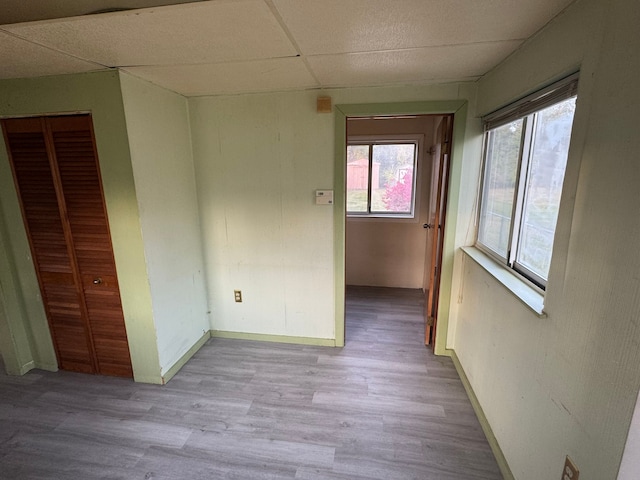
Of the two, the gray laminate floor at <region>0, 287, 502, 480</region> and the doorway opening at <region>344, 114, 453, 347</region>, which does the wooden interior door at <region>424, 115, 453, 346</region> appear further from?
the doorway opening at <region>344, 114, 453, 347</region>

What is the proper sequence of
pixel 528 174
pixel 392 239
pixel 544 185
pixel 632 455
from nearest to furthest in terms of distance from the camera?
pixel 632 455 < pixel 544 185 < pixel 528 174 < pixel 392 239

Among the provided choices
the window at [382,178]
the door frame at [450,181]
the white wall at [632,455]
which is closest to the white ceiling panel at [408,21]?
the door frame at [450,181]

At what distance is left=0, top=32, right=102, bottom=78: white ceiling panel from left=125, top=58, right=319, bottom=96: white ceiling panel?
10.5 inches

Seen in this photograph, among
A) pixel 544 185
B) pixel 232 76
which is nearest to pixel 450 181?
pixel 544 185

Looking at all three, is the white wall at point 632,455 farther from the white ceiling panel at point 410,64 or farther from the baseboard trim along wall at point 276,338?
the baseboard trim along wall at point 276,338

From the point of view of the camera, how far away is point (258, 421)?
1869mm

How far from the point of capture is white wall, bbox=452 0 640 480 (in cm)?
85

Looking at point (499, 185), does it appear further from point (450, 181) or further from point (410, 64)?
point (410, 64)

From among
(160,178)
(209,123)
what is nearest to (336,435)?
(160,178)

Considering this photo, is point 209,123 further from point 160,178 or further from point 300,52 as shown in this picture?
point 300,52

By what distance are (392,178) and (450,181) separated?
1.69 meters

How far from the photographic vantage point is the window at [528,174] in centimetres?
130

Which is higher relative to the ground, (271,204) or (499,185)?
(499,185)

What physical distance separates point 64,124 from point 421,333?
10.6 ft
